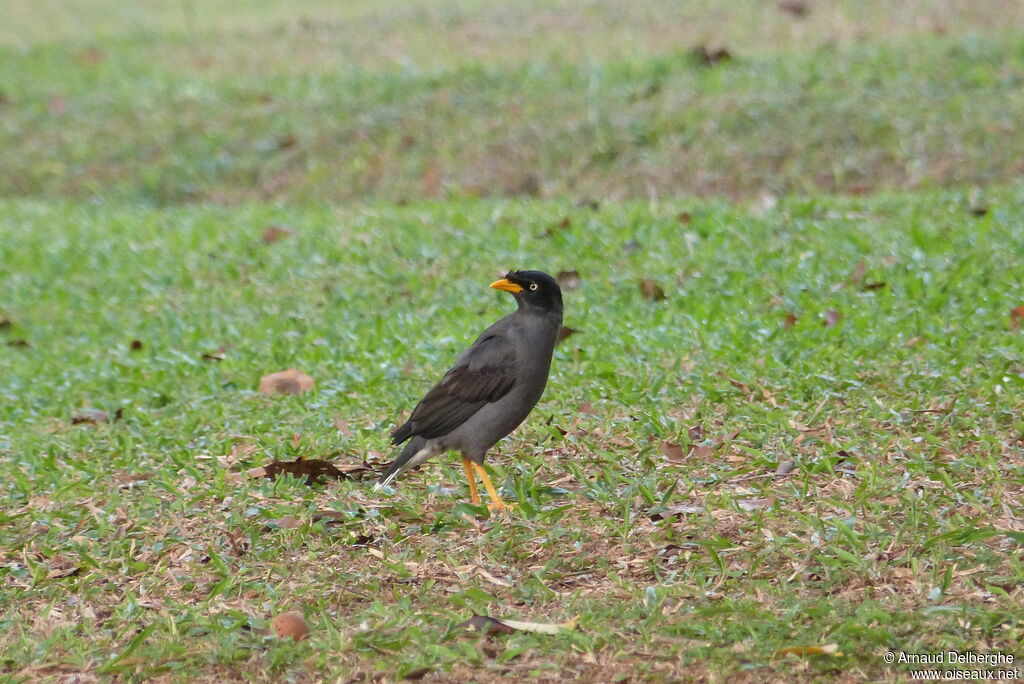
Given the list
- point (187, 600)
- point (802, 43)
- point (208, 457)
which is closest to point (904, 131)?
point (802, 43)

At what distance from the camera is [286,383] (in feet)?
22.1

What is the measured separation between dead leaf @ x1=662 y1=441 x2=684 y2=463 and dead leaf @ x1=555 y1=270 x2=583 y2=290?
271 centimetres

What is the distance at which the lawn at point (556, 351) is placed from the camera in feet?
14.2

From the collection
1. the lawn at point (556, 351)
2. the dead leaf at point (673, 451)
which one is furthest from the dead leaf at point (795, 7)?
the dead leaf at point (673, 451)

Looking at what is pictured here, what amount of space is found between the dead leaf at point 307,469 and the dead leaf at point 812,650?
219 cm

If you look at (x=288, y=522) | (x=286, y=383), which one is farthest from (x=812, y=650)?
(x=286, y=383)

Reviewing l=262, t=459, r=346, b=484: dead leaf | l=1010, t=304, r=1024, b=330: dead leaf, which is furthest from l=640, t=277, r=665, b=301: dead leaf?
l=262, t=459, r=346, b=484: dead leaf

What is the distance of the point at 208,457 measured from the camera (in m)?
5.89

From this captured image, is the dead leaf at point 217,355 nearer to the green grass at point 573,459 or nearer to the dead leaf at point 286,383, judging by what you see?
the green grass at point 573,459

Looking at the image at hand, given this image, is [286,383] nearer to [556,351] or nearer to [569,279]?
[556,351]

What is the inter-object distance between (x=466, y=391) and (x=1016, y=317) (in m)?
2.97

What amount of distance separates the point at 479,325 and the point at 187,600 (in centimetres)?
315

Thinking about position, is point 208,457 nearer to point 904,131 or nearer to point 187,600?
point 187,600

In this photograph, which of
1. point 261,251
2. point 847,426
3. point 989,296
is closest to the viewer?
point 847,426
